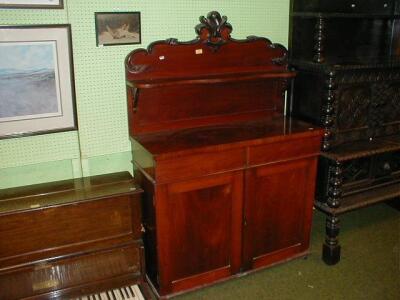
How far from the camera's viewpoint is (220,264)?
8.62 feet

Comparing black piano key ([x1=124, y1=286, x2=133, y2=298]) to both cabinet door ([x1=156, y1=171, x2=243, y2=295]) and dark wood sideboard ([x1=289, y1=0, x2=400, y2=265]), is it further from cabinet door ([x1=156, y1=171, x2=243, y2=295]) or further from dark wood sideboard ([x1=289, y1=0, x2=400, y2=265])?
dark wood sideboard ([x1=289, y1=0, x2=400, y2=265])

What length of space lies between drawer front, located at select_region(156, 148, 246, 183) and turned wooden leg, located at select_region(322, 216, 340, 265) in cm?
86

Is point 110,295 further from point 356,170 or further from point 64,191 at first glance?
point 356,170

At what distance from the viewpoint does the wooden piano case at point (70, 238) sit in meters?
2.20

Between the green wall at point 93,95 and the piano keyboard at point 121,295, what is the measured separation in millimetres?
712

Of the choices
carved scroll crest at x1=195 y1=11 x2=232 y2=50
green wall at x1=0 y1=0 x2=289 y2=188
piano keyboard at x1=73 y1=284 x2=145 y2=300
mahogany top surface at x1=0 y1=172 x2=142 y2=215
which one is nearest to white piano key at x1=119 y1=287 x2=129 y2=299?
piano keyboard at x1=73 y1=284 x2=145 y2=300

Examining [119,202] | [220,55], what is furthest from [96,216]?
[220,55]

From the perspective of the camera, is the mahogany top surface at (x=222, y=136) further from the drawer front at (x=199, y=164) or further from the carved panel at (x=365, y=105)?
the carved panel at (x=365, y=105)

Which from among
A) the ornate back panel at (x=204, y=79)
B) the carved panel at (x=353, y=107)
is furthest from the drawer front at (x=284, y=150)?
the ornate back panel at (x=204, y=79)

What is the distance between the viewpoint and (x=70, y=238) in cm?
231

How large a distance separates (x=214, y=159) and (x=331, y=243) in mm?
1136

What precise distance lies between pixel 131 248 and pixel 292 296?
1.03m

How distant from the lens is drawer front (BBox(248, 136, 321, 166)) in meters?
2.48

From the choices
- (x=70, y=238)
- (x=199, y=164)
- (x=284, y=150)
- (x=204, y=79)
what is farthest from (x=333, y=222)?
(x=70, y=238)
